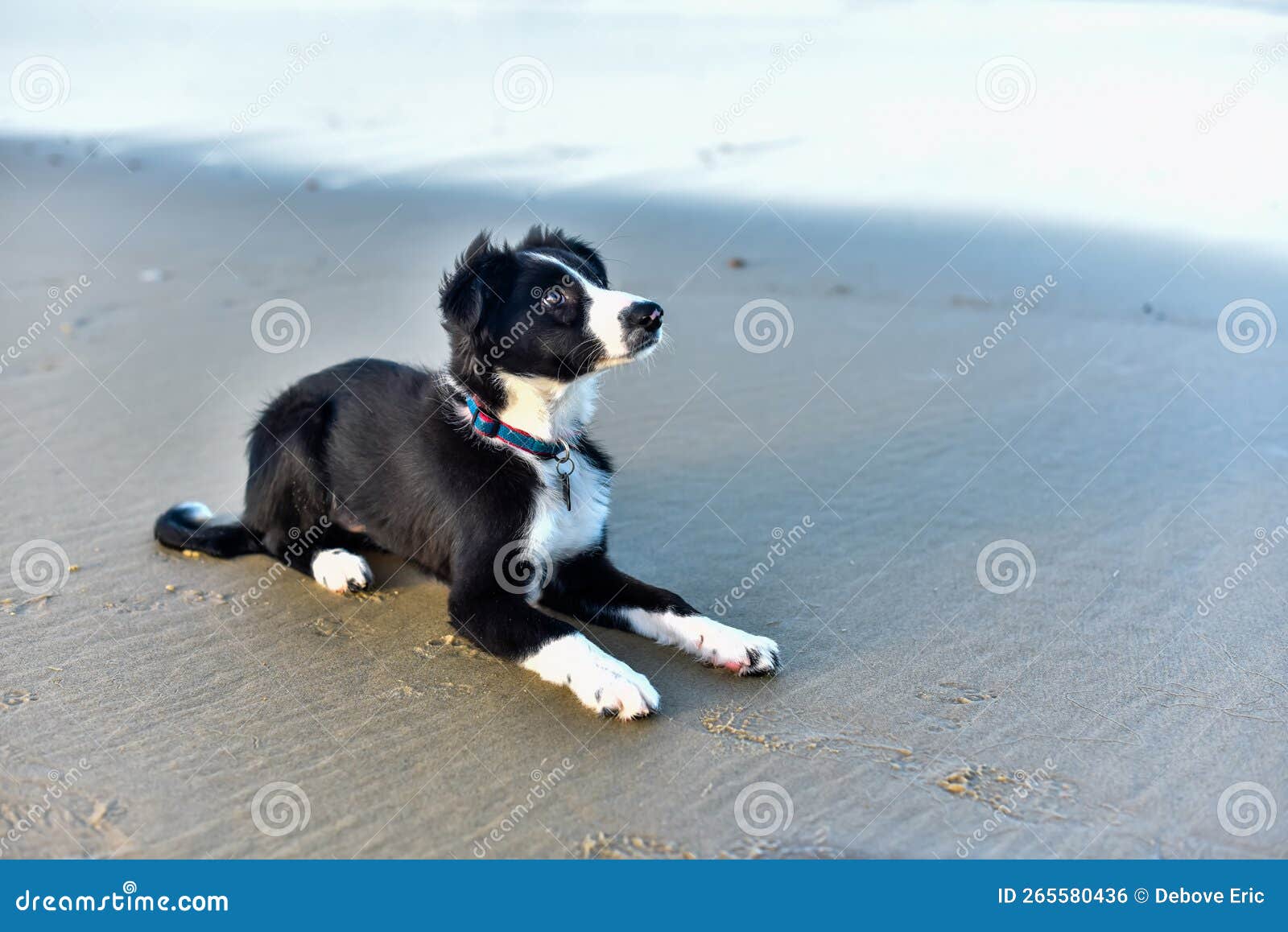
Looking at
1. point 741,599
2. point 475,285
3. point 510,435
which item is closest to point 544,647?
point 510,435

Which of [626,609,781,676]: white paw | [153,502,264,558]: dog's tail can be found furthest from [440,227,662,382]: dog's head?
[153,502,264,558]: dog's tail

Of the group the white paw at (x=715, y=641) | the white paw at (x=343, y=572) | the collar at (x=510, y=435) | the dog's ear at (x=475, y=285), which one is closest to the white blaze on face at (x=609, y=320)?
the dog's ear at (x=475, y=285)

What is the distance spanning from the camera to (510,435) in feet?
12.5

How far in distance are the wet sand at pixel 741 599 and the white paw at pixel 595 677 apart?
0.07 metres

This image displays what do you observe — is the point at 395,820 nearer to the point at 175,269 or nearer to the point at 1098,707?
the point at 1098,707

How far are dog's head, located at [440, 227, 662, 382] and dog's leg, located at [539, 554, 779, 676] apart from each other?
2.19ft

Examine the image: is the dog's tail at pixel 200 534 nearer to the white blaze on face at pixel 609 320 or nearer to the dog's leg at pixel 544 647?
the dog's leg at pixel 544 647

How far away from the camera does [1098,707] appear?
3.34 meters

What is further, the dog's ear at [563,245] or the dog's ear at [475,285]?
the dog's ear at [563,245]

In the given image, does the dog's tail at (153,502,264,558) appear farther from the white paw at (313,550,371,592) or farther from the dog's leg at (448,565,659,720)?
the dog's leg at (448,565,659,720)

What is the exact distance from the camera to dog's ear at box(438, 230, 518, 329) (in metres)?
3.69

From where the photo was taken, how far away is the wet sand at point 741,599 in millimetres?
2828

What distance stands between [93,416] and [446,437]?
109 inches

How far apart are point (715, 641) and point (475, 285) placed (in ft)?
4.38
